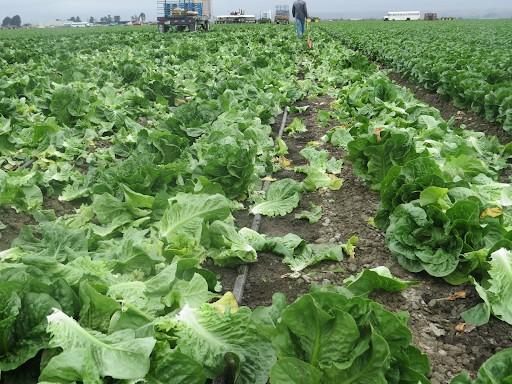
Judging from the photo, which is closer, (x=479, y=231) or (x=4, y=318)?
(x=4, y=318)

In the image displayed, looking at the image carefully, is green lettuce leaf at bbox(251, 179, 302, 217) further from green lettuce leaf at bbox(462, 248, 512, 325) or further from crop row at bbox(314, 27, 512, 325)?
green lettuce leaf at bbox(462, 248, 512, 325)

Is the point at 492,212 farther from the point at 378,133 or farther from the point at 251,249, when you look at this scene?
the point at 251,249

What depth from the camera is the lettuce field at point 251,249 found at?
246 cm

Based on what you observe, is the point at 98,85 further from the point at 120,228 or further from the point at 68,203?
the point at 120,228

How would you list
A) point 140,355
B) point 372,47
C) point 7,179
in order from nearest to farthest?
point 140,355 → point 7,179 → point 372,47

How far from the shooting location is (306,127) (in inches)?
370

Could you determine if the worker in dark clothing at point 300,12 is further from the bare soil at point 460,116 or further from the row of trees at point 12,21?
the row of trees at point 12,21

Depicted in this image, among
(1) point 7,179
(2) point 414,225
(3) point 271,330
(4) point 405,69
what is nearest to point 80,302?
(3) point 271,330

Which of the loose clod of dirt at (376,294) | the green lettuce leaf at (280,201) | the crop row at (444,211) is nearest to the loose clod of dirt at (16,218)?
the loose clod of dirt at (376,294)

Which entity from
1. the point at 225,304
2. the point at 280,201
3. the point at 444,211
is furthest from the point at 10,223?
the point at 444,211

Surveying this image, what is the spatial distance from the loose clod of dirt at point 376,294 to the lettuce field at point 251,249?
14 millimetres

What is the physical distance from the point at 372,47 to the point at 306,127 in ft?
42.4

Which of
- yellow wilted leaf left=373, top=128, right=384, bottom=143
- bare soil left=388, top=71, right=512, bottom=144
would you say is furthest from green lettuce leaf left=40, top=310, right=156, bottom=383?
bare soil left=388, top=71, right=512, bottom=144

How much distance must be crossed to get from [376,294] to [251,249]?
1037 mm
